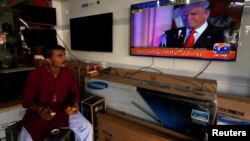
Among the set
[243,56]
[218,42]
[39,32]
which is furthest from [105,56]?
[243,56]

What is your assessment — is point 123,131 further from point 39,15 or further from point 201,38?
point 39,15

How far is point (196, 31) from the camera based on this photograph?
1640 millimetres

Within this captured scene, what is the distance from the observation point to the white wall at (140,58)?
149cm

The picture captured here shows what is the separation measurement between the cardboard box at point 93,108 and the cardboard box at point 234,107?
4.05 ft

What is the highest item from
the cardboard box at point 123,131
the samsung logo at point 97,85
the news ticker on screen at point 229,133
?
the samsung logo at point 97,85

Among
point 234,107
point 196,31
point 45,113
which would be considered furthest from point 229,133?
point 45,113

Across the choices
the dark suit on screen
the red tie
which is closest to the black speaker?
the dark suit on screen

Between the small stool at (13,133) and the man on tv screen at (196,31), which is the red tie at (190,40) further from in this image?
the small stool at (13,133)

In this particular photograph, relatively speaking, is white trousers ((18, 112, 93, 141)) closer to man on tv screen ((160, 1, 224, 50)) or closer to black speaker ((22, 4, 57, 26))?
man on tv screen ((160, 1, 224, 50))

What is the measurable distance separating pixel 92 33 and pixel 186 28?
1453mm

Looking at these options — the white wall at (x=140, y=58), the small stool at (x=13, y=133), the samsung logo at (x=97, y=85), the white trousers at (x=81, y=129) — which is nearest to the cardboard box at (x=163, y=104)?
the samsung logo at (x=97, y=85)

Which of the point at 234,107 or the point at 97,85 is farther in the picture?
the point at 97,85

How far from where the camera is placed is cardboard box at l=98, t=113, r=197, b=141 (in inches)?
54.9

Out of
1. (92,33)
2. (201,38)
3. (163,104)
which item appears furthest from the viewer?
(92,33)
